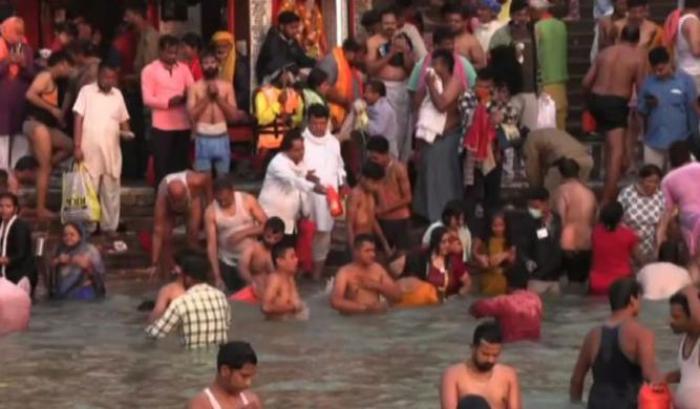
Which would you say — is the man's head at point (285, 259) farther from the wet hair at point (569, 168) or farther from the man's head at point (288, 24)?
the man's head at point (288, 24)

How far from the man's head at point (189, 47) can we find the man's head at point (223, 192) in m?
2.21

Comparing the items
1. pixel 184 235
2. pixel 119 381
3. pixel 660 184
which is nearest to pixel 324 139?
pixel 184 235

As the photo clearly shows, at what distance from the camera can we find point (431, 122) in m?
22.7

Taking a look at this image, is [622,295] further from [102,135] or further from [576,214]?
[102,135]

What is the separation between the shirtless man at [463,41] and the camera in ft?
77.5

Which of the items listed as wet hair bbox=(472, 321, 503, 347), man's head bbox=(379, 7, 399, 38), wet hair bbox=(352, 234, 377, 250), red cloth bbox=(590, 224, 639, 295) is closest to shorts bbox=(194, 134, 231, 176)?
man's head bbox=(379, 7, 399, 38)

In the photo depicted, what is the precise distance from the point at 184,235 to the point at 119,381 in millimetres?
4922

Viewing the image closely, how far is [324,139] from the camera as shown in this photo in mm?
22531

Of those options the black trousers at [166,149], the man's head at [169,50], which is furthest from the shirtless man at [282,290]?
the man's head at [169,50]

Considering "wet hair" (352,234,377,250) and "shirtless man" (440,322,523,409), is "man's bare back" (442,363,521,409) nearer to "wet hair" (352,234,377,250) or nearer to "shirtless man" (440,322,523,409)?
"shirtless man" (440,322,523,409)

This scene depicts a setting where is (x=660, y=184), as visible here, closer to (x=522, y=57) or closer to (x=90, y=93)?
(x=522, y=57)

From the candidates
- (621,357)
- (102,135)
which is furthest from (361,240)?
(621,357)

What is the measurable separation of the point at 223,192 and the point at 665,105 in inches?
155

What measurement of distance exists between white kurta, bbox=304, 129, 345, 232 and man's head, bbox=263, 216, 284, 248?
4.67ft
